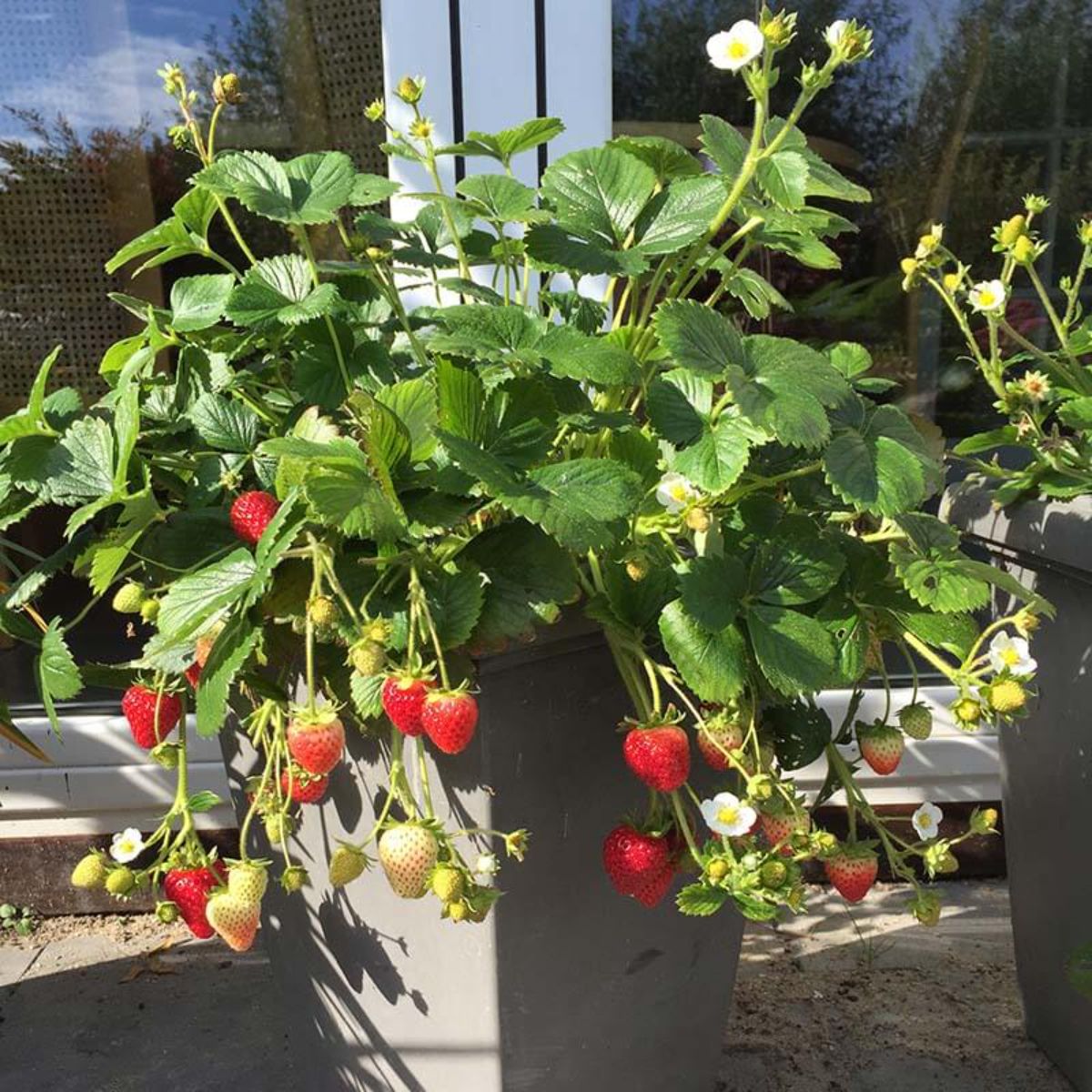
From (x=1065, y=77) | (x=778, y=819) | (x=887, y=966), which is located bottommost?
(x=887, y=966)

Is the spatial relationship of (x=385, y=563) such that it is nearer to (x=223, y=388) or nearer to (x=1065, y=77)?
(x=223, y=388)

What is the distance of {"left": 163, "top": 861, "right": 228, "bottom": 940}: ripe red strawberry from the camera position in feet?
2.76

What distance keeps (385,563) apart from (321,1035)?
0.54 m

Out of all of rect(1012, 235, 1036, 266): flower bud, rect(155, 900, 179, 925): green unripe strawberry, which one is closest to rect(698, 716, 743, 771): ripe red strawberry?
rect(155, 900, 179, 925): green unripe strawberry

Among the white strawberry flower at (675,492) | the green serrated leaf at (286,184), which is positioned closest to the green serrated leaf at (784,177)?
the white strawberry flower at (675,492)

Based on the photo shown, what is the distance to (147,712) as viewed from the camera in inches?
34.7

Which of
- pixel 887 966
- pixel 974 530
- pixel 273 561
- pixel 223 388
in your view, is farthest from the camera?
pixel 887 966

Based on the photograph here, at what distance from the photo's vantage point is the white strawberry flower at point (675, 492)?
0.84 meters

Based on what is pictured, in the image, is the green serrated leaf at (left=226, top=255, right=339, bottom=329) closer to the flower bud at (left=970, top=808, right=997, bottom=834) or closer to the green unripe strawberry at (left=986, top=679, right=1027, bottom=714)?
the green unripe strawberry at (left=986, top=679, right=1027, bottom=714)

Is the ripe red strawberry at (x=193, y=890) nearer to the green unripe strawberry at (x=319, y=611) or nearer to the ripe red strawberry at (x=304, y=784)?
the ripe red strawberry at (x=304, y=784)

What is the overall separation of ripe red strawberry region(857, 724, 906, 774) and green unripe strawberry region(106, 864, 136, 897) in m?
0.58

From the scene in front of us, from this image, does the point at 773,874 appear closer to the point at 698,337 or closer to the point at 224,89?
the point at 698,337

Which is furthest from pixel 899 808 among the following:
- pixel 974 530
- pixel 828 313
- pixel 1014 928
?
pixel 828 313

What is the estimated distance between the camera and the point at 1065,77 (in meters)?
2.01
